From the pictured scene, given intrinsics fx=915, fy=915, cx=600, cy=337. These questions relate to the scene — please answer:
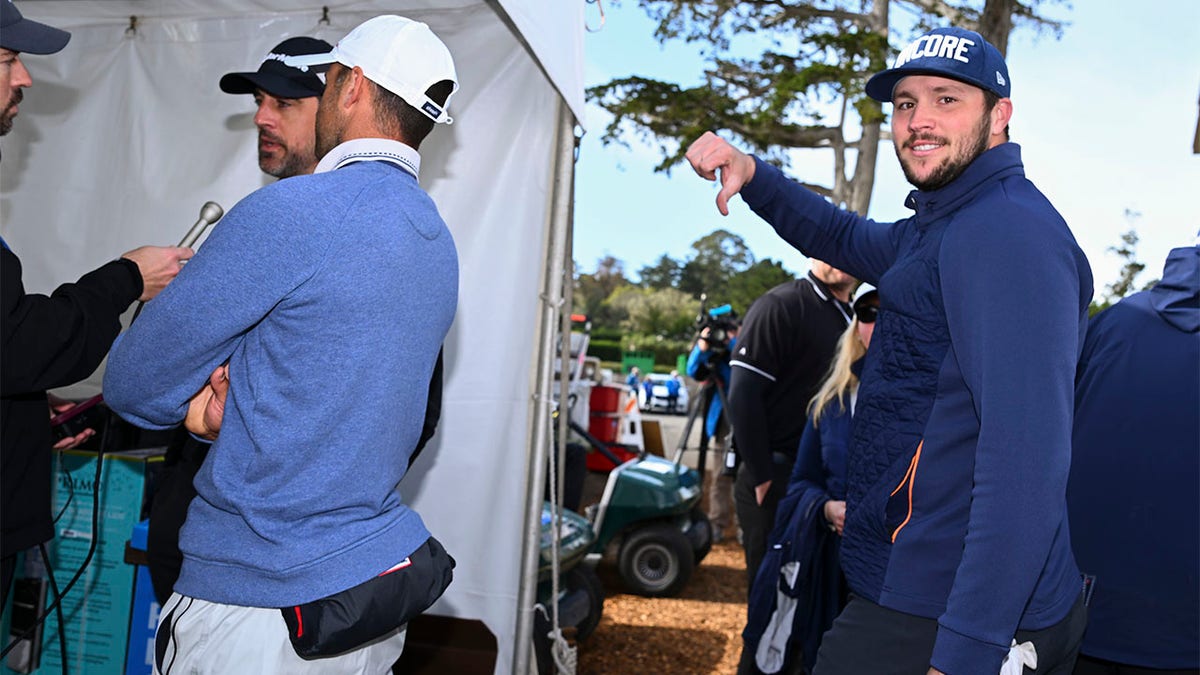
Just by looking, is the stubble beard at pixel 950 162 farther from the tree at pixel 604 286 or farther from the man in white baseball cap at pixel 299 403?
the tree at pixel 604 286

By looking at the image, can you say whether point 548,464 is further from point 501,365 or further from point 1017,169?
point 1017,169

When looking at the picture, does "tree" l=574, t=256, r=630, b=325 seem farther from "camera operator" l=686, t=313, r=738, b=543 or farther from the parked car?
"camera operator" l=686, t=313, r=738, b=543

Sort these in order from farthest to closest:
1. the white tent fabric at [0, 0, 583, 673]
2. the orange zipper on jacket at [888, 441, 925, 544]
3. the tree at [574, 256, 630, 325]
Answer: the tree at [574, 256, 630, 325] < the white tent fabric at [0, 0, 583, 673] < the orange zipper on jacket at [888, 441, 925, 544]

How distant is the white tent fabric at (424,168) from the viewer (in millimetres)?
3363

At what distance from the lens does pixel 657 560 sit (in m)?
6.25

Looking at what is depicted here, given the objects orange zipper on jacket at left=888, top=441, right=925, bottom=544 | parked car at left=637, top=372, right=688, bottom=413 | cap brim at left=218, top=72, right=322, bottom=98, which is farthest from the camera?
parked car at left=637, top=372, right=688, bottom=413

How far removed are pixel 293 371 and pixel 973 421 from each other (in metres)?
1.17

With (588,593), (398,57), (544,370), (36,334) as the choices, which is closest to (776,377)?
(544,370)

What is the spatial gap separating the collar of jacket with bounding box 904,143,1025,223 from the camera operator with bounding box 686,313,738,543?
5226 millimetres

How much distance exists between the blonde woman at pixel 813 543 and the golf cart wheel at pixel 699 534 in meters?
2.73

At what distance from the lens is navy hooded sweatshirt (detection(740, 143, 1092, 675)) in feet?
4.82

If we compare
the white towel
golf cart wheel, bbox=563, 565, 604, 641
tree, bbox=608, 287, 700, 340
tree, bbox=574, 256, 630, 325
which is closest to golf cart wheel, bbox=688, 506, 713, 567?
golf cart wheel, bbox=563, 565, 604, 641

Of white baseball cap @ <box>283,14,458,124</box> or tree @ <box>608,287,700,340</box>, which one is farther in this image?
tree @ <box>608,287,700,340</box>

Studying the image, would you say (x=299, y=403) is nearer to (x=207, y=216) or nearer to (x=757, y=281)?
(x=207, y=216)
